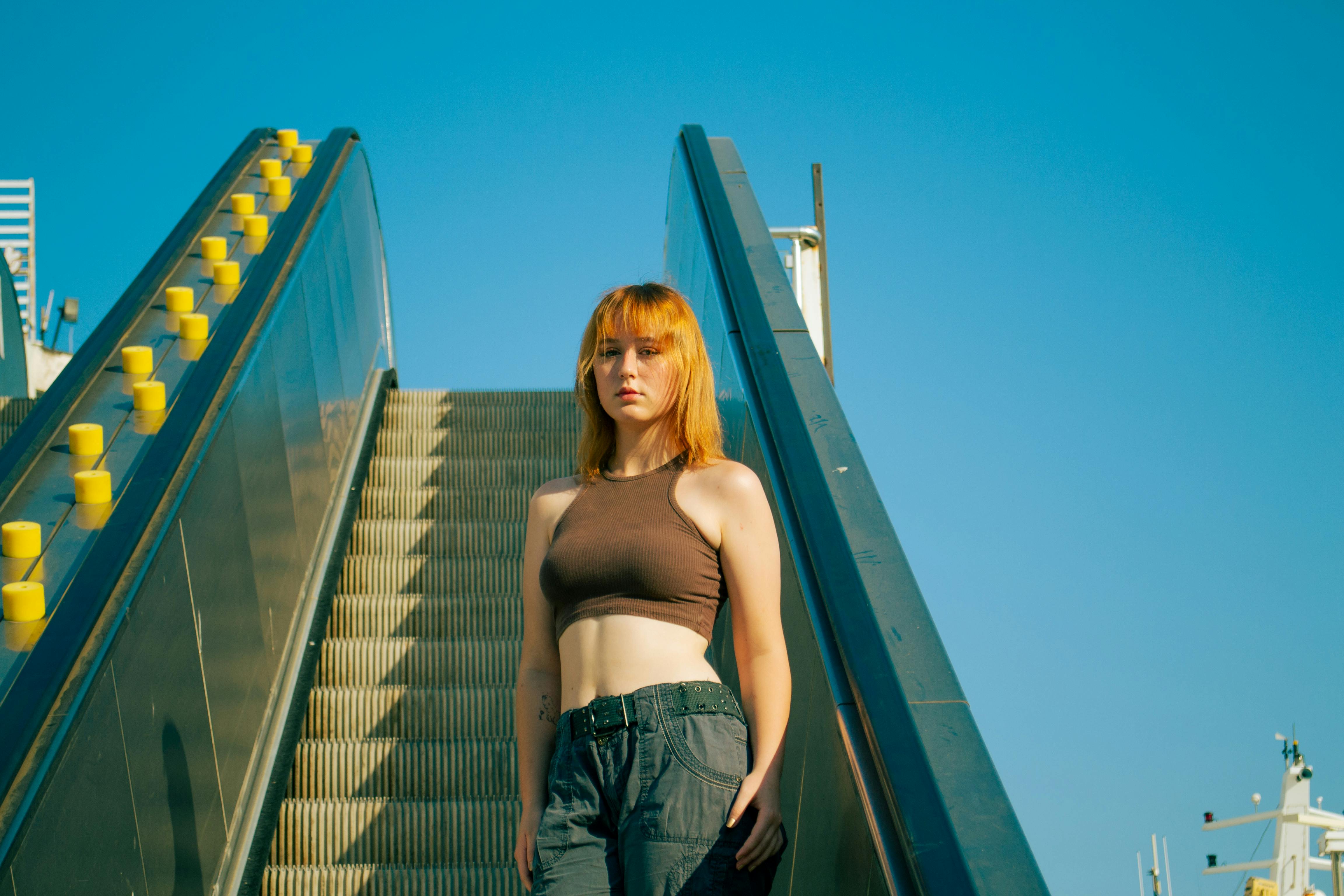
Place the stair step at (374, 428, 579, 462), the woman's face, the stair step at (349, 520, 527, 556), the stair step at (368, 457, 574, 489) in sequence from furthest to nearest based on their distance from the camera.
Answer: the stair step at (374, 428, 579, 462)
the stair step at (368, 457, 574, 489)
the stair step at (349, 520, 527, 556)
the woman's face

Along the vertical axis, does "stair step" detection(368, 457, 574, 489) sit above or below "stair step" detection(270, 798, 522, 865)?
above

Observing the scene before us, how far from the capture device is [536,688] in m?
2.15

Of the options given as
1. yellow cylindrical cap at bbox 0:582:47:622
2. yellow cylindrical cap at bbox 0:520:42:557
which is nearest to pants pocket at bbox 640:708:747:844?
yellow cylindrical cap at bbox 0:582:47:622

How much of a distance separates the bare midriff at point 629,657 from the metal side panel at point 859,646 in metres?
0.29

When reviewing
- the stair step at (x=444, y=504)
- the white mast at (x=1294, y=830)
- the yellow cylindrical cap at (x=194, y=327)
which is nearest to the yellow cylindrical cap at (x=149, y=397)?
the yellow cylindrical cap at (x=194, y=327)

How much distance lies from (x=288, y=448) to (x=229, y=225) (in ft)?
5.14

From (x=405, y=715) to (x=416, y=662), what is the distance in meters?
0.30

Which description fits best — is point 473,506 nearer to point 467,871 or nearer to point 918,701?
point 467,871

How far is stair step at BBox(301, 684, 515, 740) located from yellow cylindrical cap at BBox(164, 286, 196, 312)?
4.61 feet

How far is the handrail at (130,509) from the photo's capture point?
82.4 inches

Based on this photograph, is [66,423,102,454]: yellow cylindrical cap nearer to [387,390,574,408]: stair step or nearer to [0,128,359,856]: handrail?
[0,128,359,856]: handrail

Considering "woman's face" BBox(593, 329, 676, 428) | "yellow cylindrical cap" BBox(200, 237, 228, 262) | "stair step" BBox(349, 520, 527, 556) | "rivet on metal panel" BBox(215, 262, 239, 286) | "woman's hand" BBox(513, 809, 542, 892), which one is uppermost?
"yellow cylindrical cap" BBox(200, 237, 228, 262)

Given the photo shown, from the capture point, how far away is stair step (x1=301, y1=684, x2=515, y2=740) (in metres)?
4.05

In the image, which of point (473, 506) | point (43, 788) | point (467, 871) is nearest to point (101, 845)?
point (43, 788)
